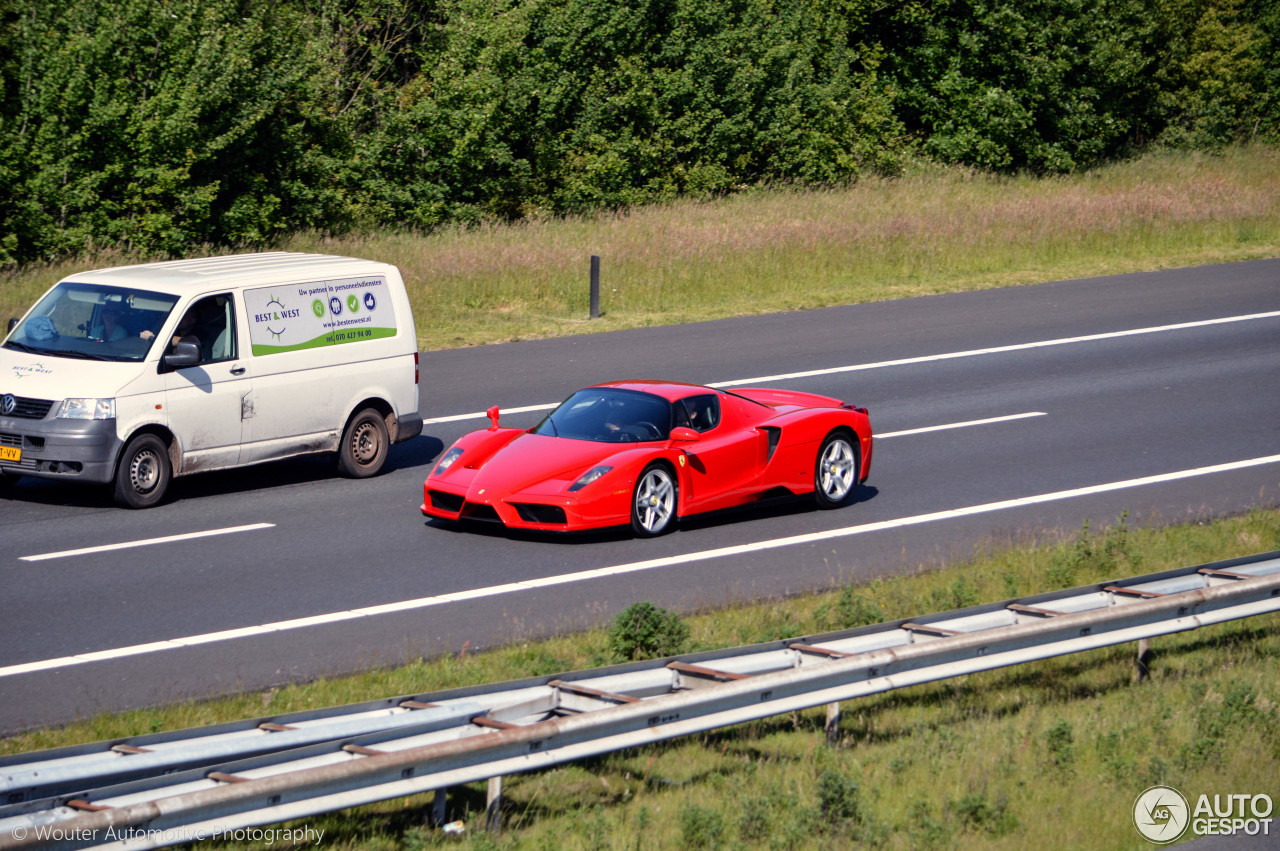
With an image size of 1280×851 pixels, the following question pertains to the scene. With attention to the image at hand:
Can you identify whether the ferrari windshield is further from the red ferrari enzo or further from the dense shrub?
the dense shrub

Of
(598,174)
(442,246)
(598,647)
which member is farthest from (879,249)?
(598,647)

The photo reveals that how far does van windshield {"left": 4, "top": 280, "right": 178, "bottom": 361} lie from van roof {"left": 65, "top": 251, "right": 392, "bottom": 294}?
0.15 meters

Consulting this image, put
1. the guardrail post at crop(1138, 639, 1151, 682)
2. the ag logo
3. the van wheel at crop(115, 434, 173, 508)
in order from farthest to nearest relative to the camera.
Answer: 1. the van wheel at crop(115, 434, 173, 508)
2. the guardrail post at crop(1138, 639, 1151, 682)
3. the ag logo

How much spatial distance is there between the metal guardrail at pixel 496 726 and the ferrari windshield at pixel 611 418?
484cm

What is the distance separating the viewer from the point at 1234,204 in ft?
113

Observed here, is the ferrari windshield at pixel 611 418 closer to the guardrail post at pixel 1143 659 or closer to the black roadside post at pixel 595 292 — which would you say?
the guardrail post at pixel 1143 659

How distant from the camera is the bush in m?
8.89

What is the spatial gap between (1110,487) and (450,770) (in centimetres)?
1015

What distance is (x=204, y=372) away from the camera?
1340cm

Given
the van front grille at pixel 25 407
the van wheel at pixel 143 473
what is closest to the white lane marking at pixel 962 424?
the van wheel at pixel 143 473

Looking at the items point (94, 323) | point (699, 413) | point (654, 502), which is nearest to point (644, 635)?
point (654, 502)

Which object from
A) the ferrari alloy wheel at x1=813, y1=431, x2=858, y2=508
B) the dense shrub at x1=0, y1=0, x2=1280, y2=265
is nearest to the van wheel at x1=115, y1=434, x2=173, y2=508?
the ferrari alloy wheel at x1=813, y1=431, x2=858, y2=508

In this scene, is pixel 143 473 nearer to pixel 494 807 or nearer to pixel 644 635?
pixel 644 635

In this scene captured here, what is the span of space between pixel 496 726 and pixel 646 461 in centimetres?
603
